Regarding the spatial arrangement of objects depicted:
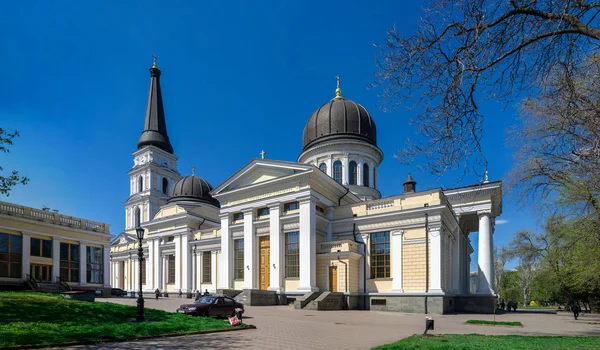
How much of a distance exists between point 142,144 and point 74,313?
191 feet

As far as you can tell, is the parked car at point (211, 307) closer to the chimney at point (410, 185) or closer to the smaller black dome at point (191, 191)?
the chimney at point (410, 185)

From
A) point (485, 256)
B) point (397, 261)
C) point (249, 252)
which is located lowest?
point (485, 256)

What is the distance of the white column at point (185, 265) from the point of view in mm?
41000

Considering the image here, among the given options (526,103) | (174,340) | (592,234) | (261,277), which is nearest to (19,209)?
(261,277)

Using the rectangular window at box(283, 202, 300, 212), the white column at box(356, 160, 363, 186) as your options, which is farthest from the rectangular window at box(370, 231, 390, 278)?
the white column at box(356, 160, 363, 186)

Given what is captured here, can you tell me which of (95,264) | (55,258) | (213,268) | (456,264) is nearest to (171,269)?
(213,268)

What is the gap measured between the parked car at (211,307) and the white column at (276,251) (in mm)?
11321

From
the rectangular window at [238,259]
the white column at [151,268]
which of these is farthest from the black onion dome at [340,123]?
the white column at [151,268]

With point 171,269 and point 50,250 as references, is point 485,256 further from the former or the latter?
point 50,250

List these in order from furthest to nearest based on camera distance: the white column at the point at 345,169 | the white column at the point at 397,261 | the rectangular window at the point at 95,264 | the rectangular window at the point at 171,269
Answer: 1. the rectangular window at the point at 171,269
2. the white column at the point at 345,169
3. the rectangular window at the point at 95,264
4. the white column at the point at 397,261

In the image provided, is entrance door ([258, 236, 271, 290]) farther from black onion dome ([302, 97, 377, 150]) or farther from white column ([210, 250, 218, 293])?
black onion dome ([302, 97, 377, 150])

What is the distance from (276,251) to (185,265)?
1533 cm

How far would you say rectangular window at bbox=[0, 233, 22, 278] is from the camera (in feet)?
94.2

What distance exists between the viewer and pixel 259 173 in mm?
33750
